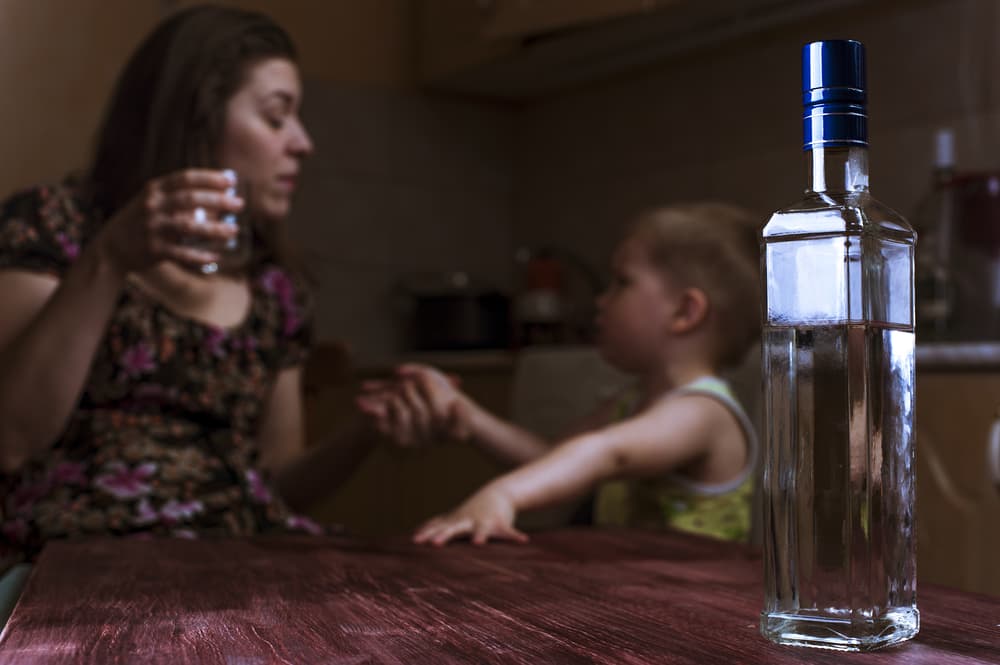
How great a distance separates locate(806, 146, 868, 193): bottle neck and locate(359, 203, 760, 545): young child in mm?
600

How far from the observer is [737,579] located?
0.60m

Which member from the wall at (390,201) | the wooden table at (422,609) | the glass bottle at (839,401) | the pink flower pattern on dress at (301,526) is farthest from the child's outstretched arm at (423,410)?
the wall at (390,201)

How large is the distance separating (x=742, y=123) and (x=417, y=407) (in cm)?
156

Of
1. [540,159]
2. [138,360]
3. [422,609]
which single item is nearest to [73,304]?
[138,360]

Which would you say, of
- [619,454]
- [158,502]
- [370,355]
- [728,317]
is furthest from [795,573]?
[370,355]

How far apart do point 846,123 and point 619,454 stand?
77 cm

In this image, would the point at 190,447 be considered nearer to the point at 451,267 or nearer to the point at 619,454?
the point at 619,454

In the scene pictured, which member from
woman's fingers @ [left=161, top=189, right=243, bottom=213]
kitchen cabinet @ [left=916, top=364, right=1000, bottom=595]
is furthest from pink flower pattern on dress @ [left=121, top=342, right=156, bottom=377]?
kitchen cabinet @ [left=916, top=364, right=1000, bottom=595]

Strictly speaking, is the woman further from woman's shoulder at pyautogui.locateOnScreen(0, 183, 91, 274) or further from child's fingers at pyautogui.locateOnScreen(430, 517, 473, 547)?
child's fingers at pyautogui.locateOnScreen(430, 517, 473, 547)

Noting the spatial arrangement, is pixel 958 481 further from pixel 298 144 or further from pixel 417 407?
pixel 298 144

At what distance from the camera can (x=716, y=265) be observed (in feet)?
4.99

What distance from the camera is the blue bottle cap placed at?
1.39ft

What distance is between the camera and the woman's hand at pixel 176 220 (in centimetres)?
104

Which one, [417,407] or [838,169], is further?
[417,407]
